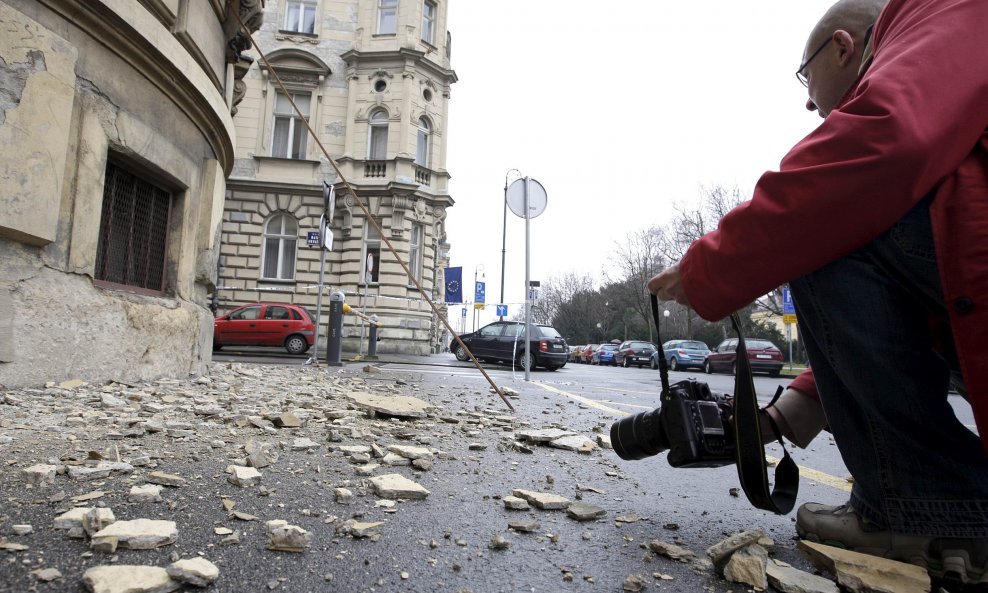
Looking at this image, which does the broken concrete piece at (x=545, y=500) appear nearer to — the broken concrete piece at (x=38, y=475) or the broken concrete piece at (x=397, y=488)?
the broken concrete piece at (x=397, y=488)

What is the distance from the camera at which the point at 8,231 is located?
3.23 meters

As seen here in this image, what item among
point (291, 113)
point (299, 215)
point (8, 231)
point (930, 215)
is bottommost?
point (930, 215)

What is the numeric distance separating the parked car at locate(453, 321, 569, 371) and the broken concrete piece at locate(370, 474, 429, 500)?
12254mm

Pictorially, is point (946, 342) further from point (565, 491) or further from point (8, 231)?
point (8, 231)

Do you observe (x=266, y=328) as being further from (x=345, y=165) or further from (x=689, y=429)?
(x=689, y=429)

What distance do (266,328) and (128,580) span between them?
15.5 m

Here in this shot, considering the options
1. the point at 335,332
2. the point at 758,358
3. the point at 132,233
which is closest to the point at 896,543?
the point at 132,233

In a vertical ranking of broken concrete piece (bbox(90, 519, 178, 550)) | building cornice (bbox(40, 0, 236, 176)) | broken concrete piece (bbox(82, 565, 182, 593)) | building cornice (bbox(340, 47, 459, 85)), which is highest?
building cornice (bbox(340, 47, 459, 85))

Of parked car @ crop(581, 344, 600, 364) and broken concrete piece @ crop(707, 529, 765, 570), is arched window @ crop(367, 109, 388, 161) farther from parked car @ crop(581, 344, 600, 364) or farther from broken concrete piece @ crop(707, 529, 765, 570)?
parked car @ crop(581, 344, 600, 364)

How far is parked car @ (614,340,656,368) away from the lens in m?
28.6

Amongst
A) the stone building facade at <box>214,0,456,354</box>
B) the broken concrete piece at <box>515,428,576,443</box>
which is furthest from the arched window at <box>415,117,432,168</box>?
the broken concrete piece at <box>515,428,576,443</box>

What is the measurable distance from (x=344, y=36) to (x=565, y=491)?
2246 centimetres

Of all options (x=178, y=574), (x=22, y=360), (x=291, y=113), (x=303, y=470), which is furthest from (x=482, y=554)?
(x=291, y=113)

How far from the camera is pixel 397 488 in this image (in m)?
1.95
